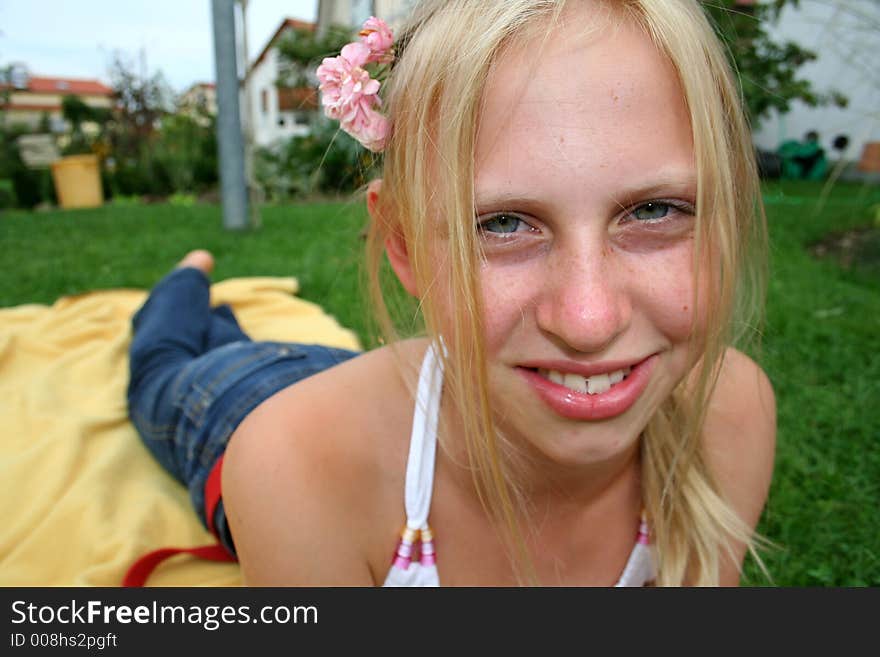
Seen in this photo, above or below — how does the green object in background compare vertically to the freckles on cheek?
below

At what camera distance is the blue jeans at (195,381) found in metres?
2.27

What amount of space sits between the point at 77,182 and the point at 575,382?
40.4ft

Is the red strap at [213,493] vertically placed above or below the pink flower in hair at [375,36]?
below

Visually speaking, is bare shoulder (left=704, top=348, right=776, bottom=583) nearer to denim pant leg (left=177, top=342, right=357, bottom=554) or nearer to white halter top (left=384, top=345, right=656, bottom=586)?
white halter top (left=384, top=345, right=656, bottom=586)

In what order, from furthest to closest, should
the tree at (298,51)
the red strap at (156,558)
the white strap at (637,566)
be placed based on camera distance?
1. the tree at (298,51)
2. the red strap at (156,558)
3. the white strap at (637,566)

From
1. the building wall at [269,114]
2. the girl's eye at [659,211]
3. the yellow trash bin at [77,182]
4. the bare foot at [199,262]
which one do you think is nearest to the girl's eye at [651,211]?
the girl's eye at [659,211]

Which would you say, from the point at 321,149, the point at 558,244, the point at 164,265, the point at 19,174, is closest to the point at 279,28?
the point at 321,149

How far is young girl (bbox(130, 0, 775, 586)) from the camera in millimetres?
1087

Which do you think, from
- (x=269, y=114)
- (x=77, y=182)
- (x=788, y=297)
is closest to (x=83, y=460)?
(x=788, y=297)

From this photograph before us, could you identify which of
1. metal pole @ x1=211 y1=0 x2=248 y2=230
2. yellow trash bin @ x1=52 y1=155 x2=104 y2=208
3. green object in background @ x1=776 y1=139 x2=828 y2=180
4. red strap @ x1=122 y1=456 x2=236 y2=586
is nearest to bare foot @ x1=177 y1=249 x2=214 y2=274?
red strap @ x1=122 y1=456 x2=236 y2=586

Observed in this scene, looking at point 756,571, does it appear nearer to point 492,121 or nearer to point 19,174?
point 492,121

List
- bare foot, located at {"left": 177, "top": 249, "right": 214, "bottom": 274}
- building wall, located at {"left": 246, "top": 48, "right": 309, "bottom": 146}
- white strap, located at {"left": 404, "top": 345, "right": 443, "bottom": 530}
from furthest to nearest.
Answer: building wall, located at {"left": 246, "top": 48, "right": 309, "bottom": 146} < bare foot, located at {"left": 177, "top": 249, "right": 214, "bottom": 274} < white strap, located at {"left": 404, "top": 345, "right": 443, "bottom": 530}

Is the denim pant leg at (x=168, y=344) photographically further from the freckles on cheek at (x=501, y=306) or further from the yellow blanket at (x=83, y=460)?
the freckles on cheek at (x=501, y=306)

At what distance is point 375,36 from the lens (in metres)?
1.34
